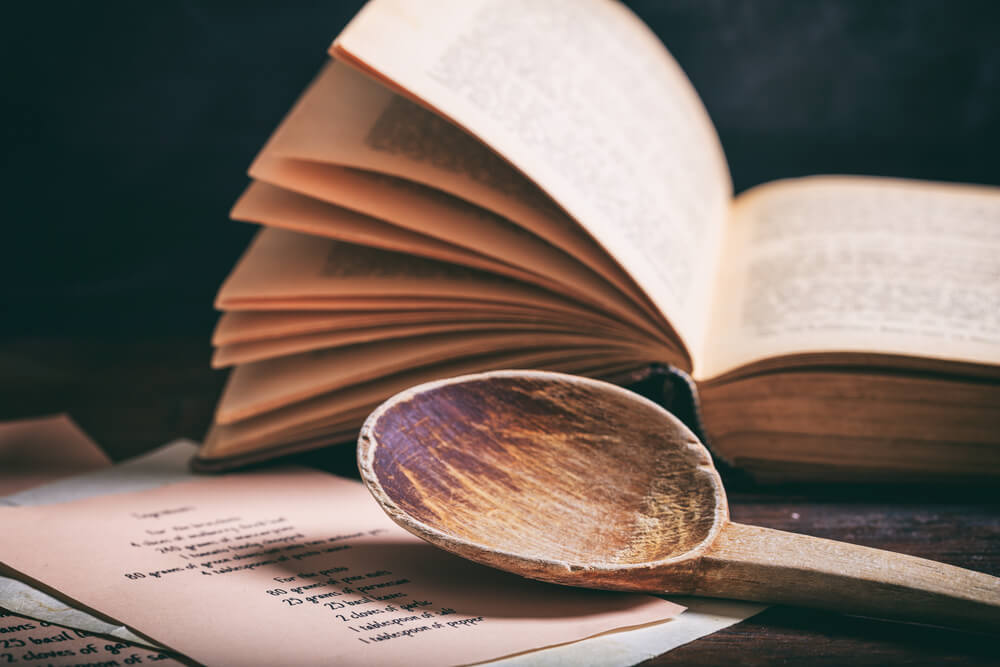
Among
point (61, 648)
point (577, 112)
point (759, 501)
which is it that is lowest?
point (61, 648)

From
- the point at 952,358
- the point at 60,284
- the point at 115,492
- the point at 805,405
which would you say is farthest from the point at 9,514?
the point at 60,284

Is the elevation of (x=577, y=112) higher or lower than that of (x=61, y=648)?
higher

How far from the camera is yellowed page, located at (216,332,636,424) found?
3.11 ft

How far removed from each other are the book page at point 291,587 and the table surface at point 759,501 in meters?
0.08

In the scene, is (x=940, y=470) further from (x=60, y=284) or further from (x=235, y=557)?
(x=60, y=284)

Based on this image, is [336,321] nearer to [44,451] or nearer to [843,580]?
[44,451]

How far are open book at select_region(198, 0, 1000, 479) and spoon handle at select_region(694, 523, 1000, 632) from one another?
0.28 m

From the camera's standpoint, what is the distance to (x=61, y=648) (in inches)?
23.3

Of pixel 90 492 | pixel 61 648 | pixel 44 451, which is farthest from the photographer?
pixel 44 451

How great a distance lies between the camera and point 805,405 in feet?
2.99

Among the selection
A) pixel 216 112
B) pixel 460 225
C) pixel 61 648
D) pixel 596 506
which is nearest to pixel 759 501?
pixel 596 506

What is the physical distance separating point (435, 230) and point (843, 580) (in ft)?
1.58

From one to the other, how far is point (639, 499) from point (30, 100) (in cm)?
142

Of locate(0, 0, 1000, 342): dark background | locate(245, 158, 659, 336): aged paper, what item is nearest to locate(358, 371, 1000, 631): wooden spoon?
locate(245, 158, 659, 336): aged paper
